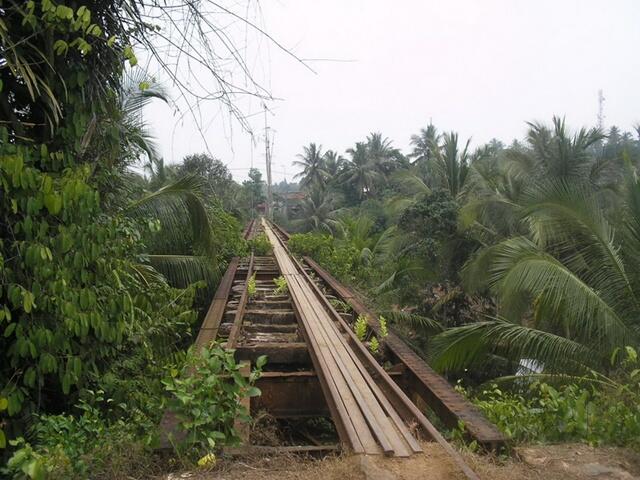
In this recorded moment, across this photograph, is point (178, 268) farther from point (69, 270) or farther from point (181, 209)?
point (69, 270)

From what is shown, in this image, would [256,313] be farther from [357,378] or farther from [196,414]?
[196,414]

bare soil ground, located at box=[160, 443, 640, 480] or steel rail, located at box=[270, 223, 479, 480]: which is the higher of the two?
steel rail, located at box=[270, 223, 479, 480]

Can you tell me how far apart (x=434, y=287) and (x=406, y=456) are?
40.5 ft

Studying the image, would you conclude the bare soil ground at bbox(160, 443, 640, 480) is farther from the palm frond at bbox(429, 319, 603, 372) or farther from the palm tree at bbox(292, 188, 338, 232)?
the palm tree at bbox(292, 188, 338, 232)

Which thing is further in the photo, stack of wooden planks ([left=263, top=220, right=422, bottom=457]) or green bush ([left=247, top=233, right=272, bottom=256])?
green bush ([left=247, top=233, right=272, bottom=256])

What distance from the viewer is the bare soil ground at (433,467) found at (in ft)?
9.39

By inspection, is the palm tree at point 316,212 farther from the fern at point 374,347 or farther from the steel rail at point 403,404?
the steel rail at point 403,404

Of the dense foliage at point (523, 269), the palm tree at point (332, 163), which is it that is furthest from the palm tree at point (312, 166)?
the dense foliage at point (523, 269)

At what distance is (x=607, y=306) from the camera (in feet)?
19.2

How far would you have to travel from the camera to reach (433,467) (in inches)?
Answer: 115

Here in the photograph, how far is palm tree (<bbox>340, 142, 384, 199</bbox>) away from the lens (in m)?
51.3

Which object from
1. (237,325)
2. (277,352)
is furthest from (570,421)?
(237,325)

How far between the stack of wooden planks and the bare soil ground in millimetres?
141

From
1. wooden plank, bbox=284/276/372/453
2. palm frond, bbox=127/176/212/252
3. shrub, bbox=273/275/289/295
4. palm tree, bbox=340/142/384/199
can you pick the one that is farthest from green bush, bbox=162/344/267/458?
palm tree, bbox=340/142/384/199
